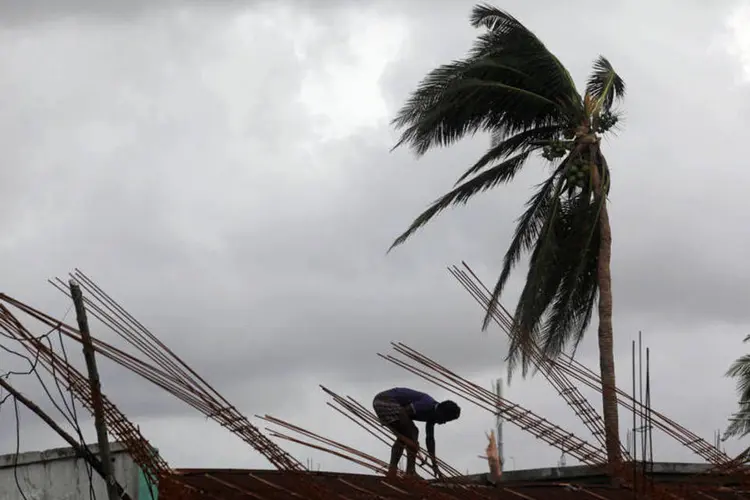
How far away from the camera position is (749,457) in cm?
1232

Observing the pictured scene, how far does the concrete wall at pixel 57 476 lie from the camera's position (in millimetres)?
14461

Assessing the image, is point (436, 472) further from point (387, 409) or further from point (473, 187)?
point (473, 187)

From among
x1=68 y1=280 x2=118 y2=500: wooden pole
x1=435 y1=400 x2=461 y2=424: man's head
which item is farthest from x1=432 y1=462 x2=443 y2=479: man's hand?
x1=68 y1=280 x2=118 y2=500: wooden pole

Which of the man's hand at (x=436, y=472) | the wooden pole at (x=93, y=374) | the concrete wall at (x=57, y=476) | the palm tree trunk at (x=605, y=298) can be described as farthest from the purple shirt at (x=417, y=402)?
the palm tree trunk at (x=605, y=298)

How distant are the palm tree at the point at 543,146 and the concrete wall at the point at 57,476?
29.1ft

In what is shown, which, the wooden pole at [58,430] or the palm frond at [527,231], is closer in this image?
the wooden pole at [58,430]

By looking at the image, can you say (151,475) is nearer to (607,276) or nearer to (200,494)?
(200,494)

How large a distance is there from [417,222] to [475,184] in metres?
1.30

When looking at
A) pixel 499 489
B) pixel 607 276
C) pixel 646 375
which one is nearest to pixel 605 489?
pixel 499 489

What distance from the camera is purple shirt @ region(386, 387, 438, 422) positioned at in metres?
14.2

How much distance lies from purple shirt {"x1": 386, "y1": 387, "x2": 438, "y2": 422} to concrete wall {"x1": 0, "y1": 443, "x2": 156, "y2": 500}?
3.18 meters

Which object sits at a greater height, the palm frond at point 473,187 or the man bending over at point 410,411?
the palm frond at point 473,187

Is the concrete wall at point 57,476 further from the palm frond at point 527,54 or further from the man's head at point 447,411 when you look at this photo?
the palm frond at point 527,54

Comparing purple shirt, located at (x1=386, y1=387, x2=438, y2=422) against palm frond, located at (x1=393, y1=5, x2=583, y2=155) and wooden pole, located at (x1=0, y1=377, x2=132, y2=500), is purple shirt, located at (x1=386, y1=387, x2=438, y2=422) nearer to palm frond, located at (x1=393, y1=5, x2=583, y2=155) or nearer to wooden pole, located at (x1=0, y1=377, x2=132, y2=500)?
wooden pole, located at (x1=0, y1=377, x2=132, y2=500)
